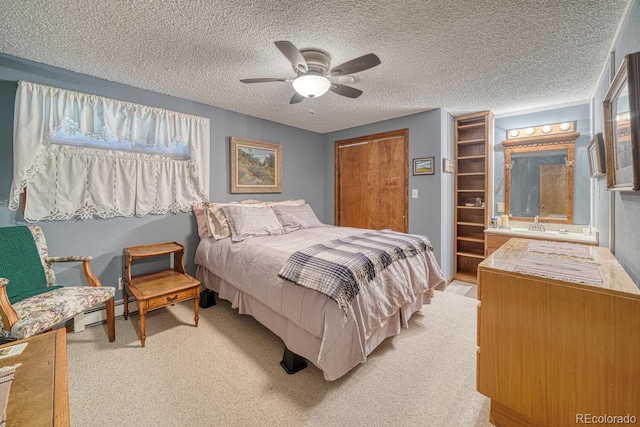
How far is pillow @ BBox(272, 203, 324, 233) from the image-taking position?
10.9 feet

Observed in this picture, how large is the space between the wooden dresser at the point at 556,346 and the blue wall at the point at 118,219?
313 centimetres

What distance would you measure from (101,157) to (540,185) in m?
5.18

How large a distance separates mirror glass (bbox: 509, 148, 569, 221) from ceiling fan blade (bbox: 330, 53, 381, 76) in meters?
2.99

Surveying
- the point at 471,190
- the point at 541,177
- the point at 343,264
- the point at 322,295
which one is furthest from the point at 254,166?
the point at 541,177

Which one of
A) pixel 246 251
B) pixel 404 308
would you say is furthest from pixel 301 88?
pixel 404 308

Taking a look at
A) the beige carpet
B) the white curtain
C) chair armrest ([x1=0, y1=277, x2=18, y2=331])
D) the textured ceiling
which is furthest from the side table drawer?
the textured ceiling

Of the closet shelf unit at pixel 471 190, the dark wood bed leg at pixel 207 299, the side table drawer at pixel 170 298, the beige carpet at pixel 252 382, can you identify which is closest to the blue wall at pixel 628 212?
the beige carpet at pixel 252 382

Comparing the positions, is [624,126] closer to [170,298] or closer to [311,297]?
[311,297]

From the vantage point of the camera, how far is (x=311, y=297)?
5.72ft

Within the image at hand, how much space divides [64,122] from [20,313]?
1643mm

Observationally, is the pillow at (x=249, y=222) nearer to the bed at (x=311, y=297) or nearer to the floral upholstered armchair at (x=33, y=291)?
the bed at (x=311, y=297)

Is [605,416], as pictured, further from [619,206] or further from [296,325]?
[296,325]

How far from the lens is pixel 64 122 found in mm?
2346

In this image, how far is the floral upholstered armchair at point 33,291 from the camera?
5.39 ft
